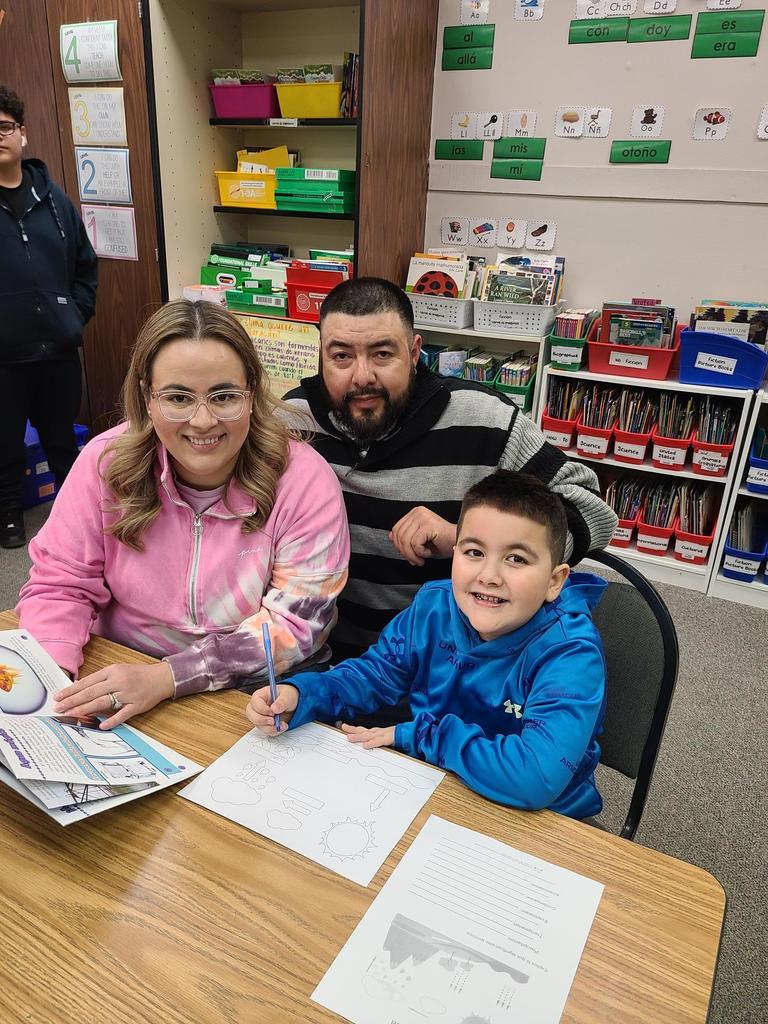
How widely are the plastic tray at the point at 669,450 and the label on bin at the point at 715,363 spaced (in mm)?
282

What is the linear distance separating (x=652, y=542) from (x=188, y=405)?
2445 mm

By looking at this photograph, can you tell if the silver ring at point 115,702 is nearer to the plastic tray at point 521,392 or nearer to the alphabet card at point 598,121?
the plastic tray at point 521,392

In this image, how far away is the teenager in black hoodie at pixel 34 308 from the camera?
2.89 m

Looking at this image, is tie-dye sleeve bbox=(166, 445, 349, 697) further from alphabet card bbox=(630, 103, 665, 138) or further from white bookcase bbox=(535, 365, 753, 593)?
alphabet card bbox=(630, 103, 665, 138)

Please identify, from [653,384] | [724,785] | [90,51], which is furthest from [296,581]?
[90,51]

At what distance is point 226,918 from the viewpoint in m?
0.75

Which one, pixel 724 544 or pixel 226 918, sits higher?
pixel 226 918

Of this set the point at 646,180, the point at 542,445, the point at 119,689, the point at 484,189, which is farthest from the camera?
the point at 484,189

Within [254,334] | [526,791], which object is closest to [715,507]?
[254,334]

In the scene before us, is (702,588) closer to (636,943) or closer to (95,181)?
(636,943)

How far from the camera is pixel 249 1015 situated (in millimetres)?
667

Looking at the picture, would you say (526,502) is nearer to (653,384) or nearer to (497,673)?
(497,673)

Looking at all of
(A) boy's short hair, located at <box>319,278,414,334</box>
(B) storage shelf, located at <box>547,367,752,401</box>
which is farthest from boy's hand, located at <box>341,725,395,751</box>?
(B) storage shelf, located at <box>547,367,752,401</box>

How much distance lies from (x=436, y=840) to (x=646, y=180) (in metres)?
2.94
